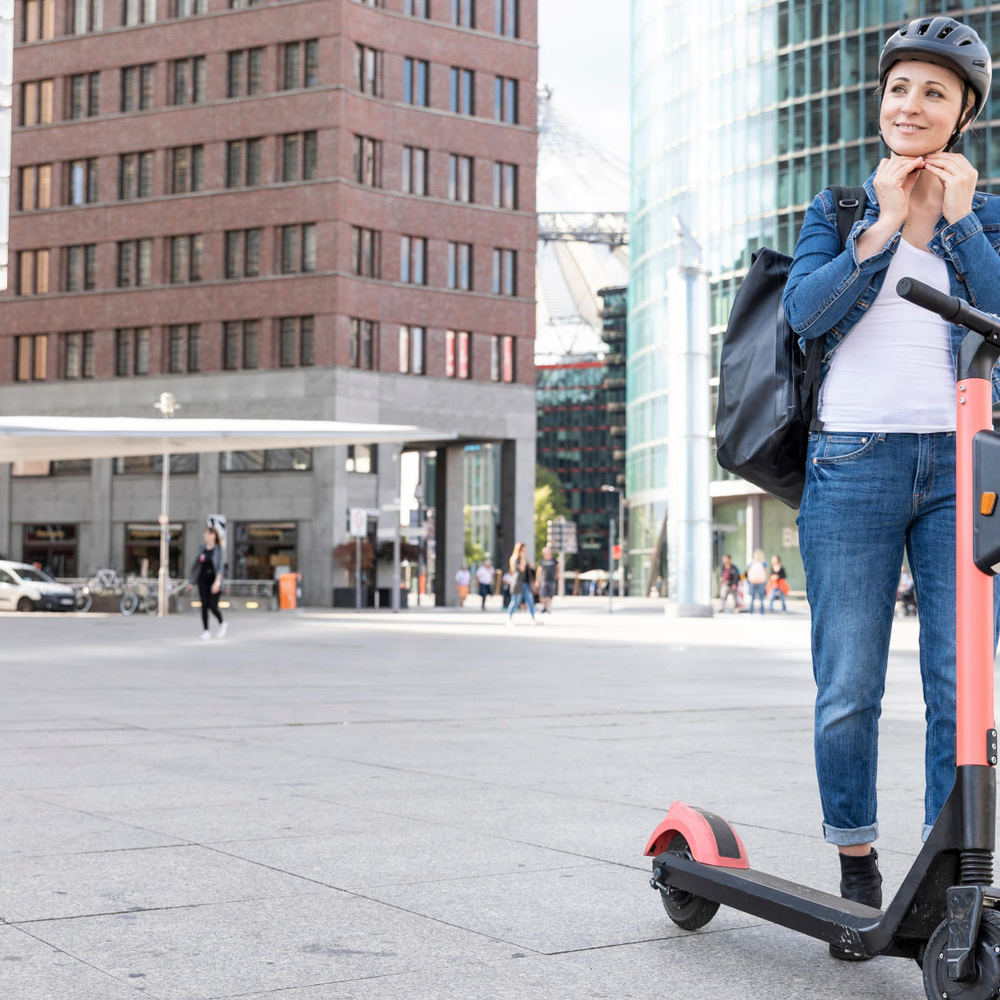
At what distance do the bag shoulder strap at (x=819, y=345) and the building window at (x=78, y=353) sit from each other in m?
57.3

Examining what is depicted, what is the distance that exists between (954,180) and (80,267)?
193 feet

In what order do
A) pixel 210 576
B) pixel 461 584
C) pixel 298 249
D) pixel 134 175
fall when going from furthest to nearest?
pixel 134 175 < pixel 298 249 < pixel 461 584 < pixel 210 576

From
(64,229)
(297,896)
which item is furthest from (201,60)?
(297,896)

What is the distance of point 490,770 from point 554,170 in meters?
137

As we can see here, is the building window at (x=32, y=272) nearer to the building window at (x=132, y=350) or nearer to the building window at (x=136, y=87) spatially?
the building window at (x=132, y=350)

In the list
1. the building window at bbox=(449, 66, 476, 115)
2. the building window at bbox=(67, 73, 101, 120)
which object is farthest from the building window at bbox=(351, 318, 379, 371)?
the building window at bbox=(67, 73, 101, 120)

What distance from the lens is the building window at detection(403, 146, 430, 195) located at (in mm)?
56812

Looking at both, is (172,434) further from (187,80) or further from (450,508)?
(187,80)

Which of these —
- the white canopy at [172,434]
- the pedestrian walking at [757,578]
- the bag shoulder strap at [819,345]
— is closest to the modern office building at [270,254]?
the pedestrian walking at [757,578]

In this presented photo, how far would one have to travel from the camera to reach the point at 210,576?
24.9 meters

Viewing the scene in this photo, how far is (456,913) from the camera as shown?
4.03m

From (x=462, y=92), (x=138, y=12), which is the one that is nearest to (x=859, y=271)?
(x=462, y=92)

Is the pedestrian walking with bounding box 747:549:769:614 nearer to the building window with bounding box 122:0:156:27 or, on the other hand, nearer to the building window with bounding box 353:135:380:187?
the building window with bounding box 353:135:380:187

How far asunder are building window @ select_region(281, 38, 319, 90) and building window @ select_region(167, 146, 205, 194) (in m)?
4.24
